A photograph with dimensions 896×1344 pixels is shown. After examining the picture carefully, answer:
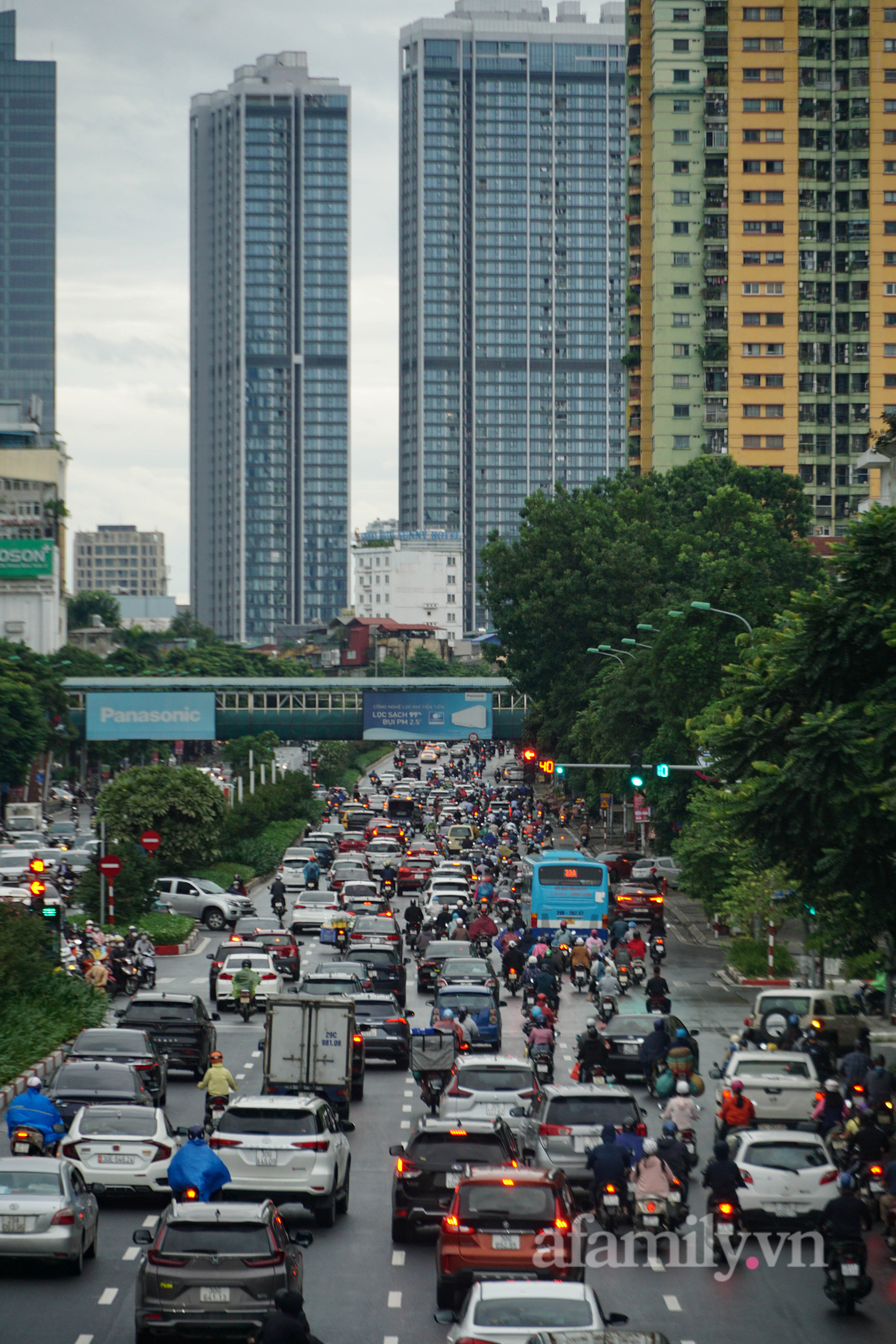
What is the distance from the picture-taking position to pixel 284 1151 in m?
18.6

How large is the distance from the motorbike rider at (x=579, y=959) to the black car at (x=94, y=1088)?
20965 millimetres

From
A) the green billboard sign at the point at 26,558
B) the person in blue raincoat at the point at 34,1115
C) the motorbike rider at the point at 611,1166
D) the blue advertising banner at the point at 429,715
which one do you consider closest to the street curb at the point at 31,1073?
the person in blue raincoat at the point at 34,1115

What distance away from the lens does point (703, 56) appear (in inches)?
4749

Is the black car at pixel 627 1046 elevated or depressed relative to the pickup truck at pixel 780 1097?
depressed

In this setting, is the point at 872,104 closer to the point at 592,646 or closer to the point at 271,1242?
the point at 592,646

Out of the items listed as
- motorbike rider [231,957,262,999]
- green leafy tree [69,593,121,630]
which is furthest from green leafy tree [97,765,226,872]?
green leafy tree [69,593,121,630]

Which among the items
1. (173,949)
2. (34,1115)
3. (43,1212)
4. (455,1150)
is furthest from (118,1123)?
(173,949)

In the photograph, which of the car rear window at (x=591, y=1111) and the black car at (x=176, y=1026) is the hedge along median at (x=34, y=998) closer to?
the black car at (x=176, y=1026)

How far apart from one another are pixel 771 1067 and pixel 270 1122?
890cm

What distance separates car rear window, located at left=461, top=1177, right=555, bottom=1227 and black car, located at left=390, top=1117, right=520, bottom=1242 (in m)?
2.36

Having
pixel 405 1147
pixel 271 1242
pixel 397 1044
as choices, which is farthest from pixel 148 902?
pixel 271 1242

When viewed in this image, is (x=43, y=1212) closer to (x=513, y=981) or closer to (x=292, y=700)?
(x=513, y=981)

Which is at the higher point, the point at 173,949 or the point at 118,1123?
the point at 118,1123

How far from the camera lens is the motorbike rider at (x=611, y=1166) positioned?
18797mm
